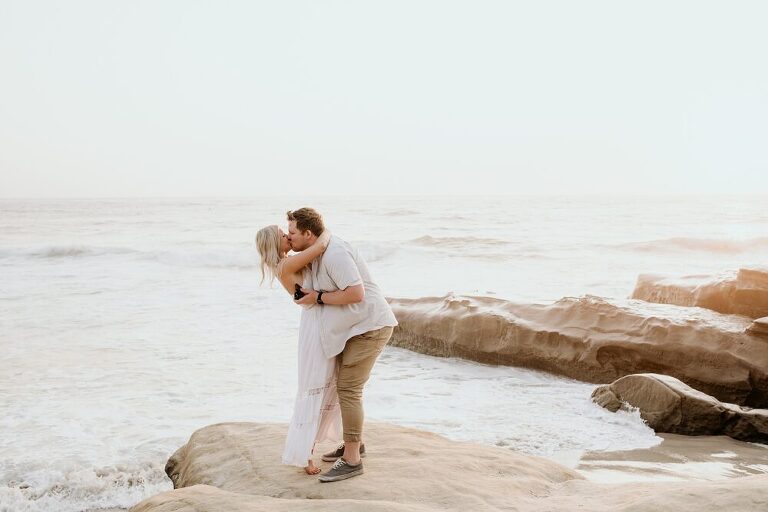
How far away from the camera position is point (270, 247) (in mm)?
3744

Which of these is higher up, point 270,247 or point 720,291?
point 270,247

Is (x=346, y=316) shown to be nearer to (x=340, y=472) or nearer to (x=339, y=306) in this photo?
(x=339, y=306)

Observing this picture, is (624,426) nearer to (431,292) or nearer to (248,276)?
(431,292)

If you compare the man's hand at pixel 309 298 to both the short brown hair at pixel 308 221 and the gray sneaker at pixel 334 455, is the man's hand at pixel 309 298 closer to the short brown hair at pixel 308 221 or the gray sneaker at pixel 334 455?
the short brown hair at pixel 308 221

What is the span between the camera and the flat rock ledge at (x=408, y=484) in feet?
9.97

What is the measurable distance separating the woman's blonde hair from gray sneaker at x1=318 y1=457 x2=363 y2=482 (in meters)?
1.15

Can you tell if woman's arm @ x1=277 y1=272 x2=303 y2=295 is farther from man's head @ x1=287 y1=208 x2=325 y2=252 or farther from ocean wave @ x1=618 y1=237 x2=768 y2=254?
ocean wave @ x1=618 y1=237 x2=768 y2=254

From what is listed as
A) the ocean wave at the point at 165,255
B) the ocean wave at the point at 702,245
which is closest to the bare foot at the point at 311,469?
the ocean wave at the point at 165,255

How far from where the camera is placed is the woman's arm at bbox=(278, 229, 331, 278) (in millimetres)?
3691

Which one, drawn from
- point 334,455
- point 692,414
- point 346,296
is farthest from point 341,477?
point 692,414

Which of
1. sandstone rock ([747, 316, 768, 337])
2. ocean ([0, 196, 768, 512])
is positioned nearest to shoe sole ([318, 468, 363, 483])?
ocean ([0, 196, 768, 512])

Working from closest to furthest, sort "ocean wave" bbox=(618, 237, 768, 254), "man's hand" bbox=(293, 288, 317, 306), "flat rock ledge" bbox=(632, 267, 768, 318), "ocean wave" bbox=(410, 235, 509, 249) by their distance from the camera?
"man's hand" bbox=(293, 288, 317, 306)
"flat rock ledge" bbox=(632, 267, 768, 318)
"ocean wave" bbox=(618, 237, 768, 254)
"ocean wave" bbox=(410, 235, 509, 249)

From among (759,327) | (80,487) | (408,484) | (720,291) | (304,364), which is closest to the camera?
(408,484)

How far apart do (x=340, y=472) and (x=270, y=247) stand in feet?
4.42
